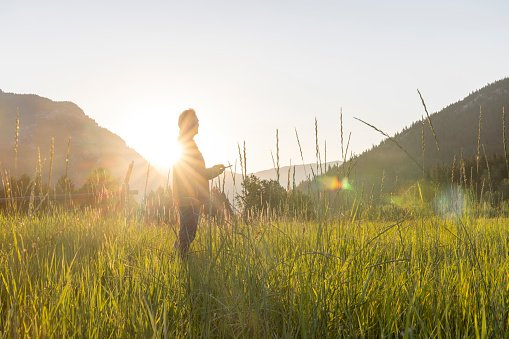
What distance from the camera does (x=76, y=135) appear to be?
118 metres

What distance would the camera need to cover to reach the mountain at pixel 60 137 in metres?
98.5

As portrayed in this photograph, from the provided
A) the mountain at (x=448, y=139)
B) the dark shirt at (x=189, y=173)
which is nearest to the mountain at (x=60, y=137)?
the mountain at (x=448, y=139)

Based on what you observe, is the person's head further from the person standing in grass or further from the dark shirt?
the dark shirt

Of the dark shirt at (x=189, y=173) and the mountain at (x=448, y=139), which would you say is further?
the mountain at (x=448, y=139)

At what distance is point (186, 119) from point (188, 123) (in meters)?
0.07

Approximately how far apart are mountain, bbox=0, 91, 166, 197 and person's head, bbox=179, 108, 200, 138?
306 feet

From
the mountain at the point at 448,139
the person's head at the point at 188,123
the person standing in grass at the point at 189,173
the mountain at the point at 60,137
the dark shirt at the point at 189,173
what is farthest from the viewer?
the mountain at the point at 60,137

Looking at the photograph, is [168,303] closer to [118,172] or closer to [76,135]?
[118,172]

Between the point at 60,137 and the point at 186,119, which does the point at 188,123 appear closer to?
the point at 186,119

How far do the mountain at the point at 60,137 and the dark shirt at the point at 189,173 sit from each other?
93.4 metres

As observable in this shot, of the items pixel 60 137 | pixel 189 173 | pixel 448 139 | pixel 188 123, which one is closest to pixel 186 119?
pixel 188 123

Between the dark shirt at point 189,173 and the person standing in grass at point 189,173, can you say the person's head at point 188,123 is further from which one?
the dark shirt at point 189,173

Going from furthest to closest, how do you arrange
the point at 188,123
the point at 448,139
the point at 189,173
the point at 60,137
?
the point at 60,137, the point at 448,139, the point at 188,123, the point at 189,173

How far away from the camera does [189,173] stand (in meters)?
4.68
